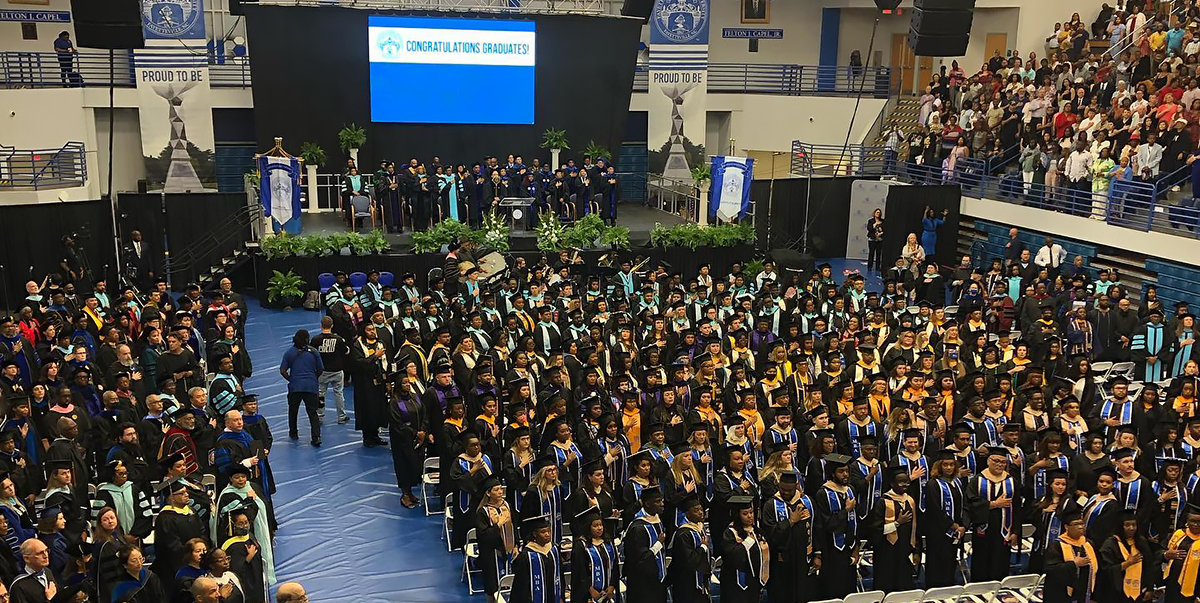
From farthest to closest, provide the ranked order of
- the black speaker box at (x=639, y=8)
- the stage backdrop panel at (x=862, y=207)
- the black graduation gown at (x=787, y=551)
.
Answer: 1. the black speaker box at (x=639, y=8)
2. the stage backdrop panel at (x=862, y=207)
3. the black graduation gown at (x=787, y=551)

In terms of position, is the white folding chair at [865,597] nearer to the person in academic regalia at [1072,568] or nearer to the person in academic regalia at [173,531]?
the person in academic regalia at [1072,568]

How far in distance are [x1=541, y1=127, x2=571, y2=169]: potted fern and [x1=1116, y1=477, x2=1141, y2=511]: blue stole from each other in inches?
712

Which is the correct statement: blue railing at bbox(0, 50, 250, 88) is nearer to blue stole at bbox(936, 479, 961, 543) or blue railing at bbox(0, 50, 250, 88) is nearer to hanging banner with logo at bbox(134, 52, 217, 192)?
hanging banner with logo at bbox(134, 52, 217, 192)

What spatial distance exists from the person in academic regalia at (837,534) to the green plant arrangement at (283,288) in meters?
12.0

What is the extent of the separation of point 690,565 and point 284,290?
12.1 meters

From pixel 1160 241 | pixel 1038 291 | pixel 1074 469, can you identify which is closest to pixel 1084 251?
pixel 1160 241

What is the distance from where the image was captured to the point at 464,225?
20.3 meters

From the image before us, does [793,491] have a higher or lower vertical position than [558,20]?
lower

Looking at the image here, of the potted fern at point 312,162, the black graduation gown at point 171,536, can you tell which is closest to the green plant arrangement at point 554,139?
the potted fern at point 312,162

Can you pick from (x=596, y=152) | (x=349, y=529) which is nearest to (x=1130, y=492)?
(x=349, y=529)

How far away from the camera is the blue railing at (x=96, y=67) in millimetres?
23266

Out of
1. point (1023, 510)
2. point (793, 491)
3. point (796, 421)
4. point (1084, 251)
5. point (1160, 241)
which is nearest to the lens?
point (793, 491)

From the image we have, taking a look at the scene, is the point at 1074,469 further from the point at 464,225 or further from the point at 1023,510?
the point at 464,225

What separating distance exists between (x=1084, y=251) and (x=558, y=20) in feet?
40.3
